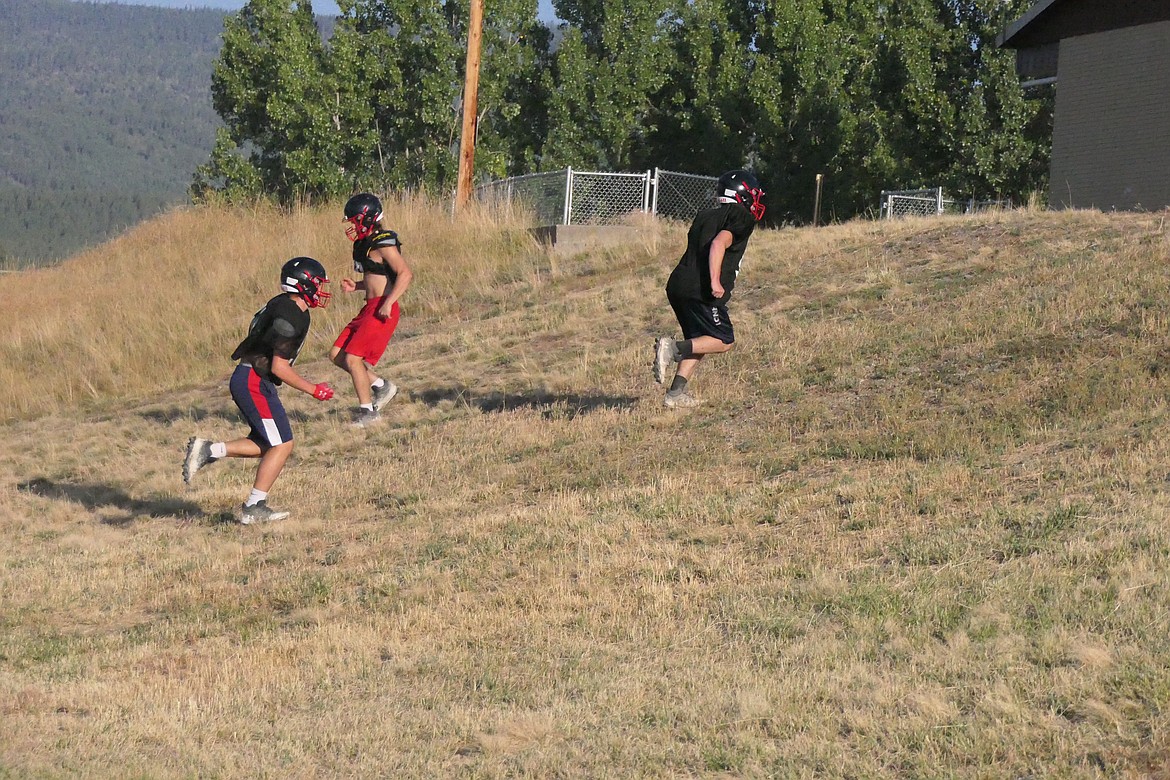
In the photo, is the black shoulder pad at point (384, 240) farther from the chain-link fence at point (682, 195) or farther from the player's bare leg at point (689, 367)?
the chain-link fence at point (682, 195)

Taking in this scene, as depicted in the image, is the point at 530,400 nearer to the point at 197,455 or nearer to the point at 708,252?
the point at 708,252

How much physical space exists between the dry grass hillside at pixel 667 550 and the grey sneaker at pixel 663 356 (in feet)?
1.88

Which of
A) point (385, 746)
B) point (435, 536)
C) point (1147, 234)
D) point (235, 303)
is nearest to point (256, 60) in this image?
point (235, 303)

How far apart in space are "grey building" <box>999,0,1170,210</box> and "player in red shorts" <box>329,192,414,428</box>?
13598mm

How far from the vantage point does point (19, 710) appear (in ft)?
20.2

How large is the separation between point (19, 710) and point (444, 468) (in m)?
5.31

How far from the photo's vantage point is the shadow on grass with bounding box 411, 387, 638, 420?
41.0 ft

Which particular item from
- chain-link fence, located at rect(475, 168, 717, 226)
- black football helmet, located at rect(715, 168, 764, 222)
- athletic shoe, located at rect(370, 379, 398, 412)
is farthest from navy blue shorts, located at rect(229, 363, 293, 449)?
chain-link fence, located at rect(475, 168, 717, 226)

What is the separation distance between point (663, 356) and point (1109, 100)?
1426cm

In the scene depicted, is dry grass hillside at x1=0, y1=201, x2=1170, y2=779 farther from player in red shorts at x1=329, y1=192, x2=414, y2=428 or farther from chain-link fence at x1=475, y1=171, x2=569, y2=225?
chain-link fence at x1=475, y1=171, x2=569, y2=225

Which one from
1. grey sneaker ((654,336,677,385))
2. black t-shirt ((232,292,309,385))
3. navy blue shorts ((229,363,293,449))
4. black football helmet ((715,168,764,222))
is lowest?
navy blue shorts ((229,363,293,449))

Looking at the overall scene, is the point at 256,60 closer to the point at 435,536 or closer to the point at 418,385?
the point at 418,385

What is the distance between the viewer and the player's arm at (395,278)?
11742 millimetres

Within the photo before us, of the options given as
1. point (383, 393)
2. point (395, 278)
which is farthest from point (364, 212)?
point (383, 393)
